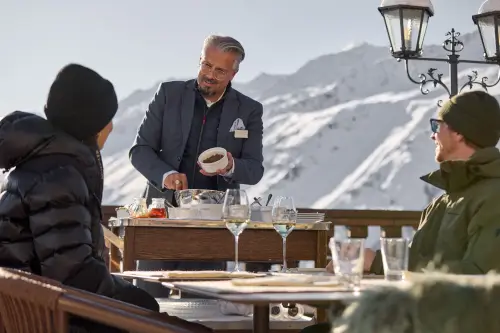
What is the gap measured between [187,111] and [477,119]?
69.0 inches

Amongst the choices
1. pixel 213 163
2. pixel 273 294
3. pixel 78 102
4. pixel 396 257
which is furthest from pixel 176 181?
pixel 273 294

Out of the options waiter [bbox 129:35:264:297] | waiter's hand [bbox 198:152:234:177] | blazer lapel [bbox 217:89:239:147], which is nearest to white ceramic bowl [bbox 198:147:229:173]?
waiter's hand [bbox 198:152:234:177]

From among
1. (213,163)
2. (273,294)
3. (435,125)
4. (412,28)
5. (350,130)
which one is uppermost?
(350,130)

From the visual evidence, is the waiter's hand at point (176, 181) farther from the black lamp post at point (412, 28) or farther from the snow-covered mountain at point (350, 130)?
the snow-covered mountain at point (350, 130)

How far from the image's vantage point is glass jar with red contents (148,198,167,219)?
12.2 ft

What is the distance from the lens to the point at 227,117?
4.25m

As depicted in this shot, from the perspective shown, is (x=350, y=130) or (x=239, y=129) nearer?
(x=239, y=129)

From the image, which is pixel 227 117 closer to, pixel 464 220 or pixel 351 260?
pixel 464 220

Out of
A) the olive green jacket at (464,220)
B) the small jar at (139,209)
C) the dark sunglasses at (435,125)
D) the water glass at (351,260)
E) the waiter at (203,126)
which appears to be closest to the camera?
the water glass at (351,260)

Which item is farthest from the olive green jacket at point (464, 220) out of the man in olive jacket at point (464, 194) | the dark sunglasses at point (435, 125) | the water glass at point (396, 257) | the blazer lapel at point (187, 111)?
the blazer lapel at point (187, 111)

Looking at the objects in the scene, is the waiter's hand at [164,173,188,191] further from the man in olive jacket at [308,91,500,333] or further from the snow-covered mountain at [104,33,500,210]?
the snow-covered mountain at [104,33,500,210]

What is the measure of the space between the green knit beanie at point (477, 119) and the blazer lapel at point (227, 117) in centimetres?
161

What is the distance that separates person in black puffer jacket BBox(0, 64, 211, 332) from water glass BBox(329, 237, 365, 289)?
64 centimetres

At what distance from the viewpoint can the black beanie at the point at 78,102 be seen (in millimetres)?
2451
